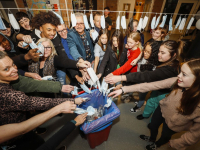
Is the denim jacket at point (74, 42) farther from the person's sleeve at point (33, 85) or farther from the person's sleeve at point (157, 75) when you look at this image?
the person's sleeve at point (157, 75)

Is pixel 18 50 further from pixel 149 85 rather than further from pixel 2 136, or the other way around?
pixel 149 85

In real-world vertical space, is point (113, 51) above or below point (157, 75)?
above

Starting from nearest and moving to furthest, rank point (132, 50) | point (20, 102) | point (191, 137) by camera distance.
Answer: point (20, 102)
point (191, 137)
point (132, 50)

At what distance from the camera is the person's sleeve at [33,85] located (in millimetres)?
1021

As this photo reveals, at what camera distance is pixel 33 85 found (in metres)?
1.09

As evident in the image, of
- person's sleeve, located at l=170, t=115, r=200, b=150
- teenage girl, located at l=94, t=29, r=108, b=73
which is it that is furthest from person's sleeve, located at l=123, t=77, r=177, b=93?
teenage girl, located at l=94, t=29, r=108, b=73

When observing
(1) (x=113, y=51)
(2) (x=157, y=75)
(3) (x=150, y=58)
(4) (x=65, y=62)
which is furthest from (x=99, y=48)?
(2) (x=157, y=75)

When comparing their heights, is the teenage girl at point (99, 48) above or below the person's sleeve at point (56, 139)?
above

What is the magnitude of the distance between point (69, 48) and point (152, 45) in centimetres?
142

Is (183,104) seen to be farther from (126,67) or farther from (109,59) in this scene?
(109,59)

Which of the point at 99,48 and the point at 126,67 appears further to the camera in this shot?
the point at 99,48

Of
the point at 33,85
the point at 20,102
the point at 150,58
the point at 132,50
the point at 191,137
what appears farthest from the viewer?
the point at 132,50

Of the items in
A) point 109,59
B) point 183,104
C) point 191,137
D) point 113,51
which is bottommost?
point 191,137

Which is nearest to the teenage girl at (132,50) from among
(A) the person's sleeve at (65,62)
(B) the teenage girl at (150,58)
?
(B) the teenage girl at (150,58)
